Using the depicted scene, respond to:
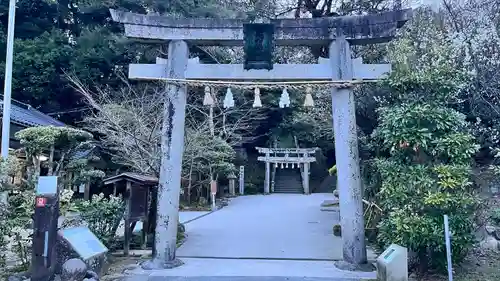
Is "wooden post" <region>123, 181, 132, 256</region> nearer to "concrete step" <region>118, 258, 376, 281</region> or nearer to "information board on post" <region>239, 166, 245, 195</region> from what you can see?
"concrete step" <region>118, 258, 376, 281</region>

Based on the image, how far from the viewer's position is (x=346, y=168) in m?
6.61

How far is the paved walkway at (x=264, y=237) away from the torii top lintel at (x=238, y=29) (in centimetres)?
409

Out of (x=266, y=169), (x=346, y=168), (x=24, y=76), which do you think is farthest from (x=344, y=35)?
(x=266, y=169)

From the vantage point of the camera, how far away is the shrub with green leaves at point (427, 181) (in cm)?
547

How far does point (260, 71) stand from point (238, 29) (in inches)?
32.4

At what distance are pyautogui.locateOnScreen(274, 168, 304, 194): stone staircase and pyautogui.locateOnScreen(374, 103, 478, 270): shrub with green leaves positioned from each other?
22.4 m

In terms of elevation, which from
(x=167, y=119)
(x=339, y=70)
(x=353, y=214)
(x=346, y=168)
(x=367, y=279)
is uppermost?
(x=339, y=70)

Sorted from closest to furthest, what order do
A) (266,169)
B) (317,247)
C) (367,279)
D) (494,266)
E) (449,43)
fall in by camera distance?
1. (367,279)
2. (494,266)
3. (449,43)
4. (317,247)
5. (266,169)

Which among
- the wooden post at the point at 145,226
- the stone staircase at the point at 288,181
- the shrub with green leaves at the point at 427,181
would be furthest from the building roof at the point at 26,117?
the stone staircase at the point at 288,181

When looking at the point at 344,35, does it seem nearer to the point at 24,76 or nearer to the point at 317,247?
the point at 317,247

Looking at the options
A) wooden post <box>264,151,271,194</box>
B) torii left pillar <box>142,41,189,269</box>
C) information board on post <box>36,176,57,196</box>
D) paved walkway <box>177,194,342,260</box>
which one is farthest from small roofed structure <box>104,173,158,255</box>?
wooden post <box>264,151,271,194</box>

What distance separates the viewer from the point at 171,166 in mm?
6660

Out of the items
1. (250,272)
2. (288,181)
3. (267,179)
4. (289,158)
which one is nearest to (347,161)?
(250,272)

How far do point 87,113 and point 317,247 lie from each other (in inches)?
559
